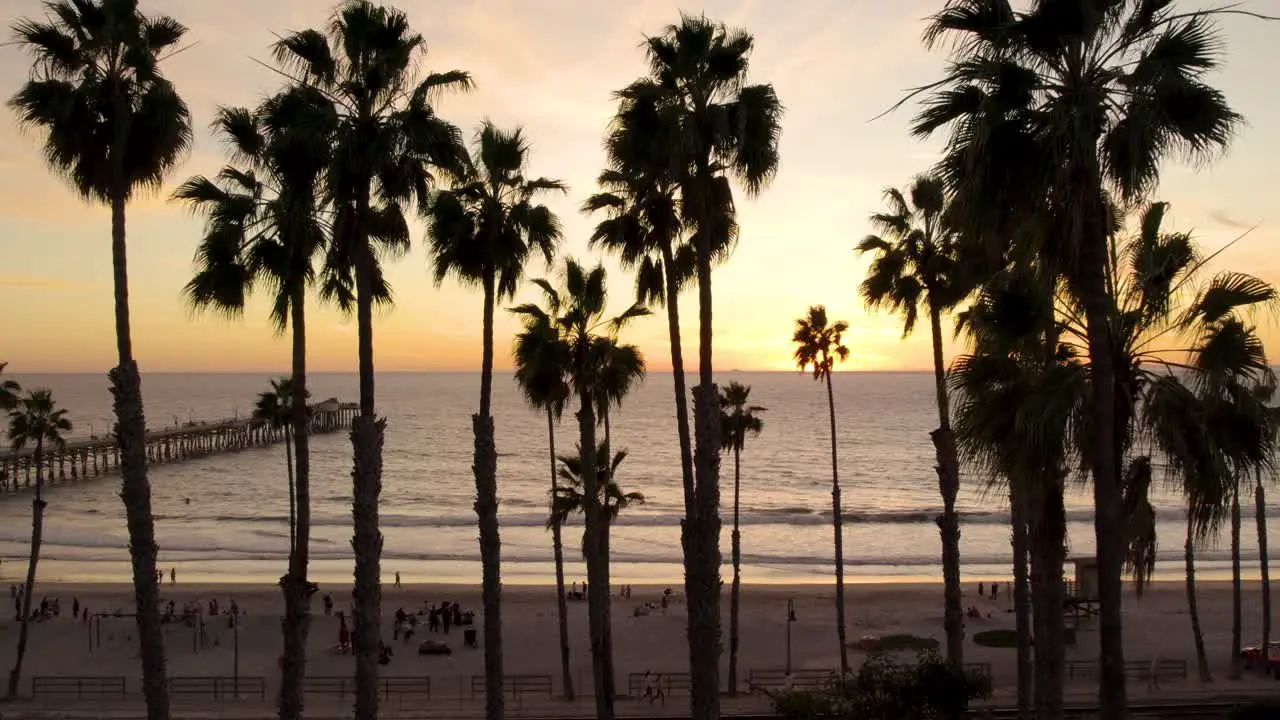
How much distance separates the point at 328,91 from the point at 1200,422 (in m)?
10.3

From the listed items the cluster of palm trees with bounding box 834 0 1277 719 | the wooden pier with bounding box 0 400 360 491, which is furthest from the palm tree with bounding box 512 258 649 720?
the wooden pier with bounding box 0 400 360 491

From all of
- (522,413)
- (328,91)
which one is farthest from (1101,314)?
(522,413)

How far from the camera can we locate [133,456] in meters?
12.1

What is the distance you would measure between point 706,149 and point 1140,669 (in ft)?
74.4

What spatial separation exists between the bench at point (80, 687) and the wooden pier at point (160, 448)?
51017 millimetres

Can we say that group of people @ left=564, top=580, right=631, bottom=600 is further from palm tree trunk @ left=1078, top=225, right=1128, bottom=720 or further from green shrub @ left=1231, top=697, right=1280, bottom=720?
palm tree trunk @ left=1078, top=225, right=1128, bottom=720

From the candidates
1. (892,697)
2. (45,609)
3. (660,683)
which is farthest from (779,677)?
(45,609)

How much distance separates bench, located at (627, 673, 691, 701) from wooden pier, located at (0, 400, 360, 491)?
5706 centimetres

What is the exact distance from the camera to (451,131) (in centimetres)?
1193

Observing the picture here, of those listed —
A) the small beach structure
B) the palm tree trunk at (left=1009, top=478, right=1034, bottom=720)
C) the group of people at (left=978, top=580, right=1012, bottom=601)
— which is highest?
the palm tree trunk at (left=1009, top=478, right=1034, bottom=720)

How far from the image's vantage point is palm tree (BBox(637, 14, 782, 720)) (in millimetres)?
12414

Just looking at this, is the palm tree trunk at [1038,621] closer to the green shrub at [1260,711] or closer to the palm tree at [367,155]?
the green shrub at [1260,711]

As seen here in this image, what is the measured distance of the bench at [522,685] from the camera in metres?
25.9

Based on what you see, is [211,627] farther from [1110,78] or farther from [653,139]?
[1110,78]
